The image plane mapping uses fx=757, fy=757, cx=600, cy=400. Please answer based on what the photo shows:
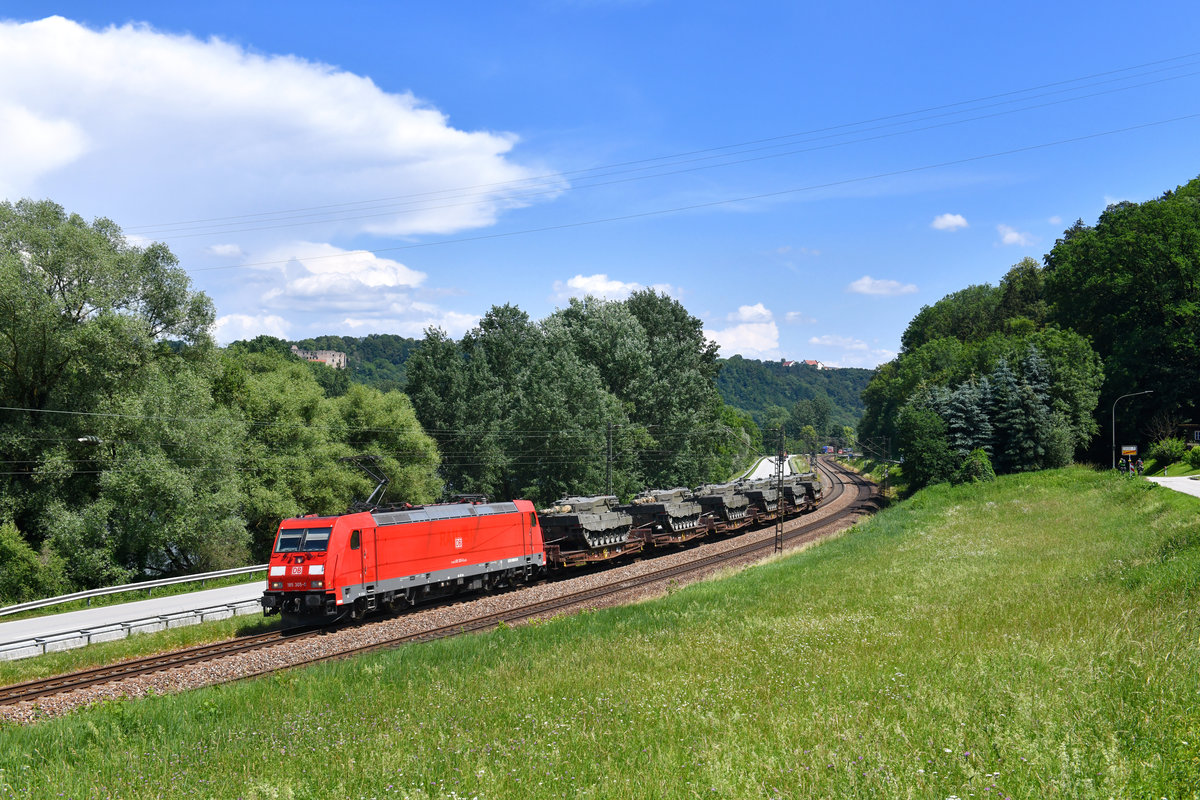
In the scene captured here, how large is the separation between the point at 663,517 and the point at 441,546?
13970 millimetres

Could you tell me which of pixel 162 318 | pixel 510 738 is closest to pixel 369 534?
pixel 510 738

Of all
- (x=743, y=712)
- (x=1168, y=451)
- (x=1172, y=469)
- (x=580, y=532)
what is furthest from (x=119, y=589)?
(x=1168, y=451)

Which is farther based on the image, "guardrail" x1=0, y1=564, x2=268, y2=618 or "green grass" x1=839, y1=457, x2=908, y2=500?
"green grass" x1=839, y1=457, x2=908, y2=500

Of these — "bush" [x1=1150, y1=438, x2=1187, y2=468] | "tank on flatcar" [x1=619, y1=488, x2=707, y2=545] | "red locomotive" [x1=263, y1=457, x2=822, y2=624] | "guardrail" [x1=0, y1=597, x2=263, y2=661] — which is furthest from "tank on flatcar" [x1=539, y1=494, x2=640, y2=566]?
"bush" [x1=1150, y1=438, x2=1187, y2=468]

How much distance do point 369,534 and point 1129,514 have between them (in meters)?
26.6

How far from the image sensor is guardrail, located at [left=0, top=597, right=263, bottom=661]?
821 inches

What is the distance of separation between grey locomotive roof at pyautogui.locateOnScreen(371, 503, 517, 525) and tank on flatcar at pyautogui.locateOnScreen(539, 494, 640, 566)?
290cm

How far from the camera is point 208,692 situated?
13664mm

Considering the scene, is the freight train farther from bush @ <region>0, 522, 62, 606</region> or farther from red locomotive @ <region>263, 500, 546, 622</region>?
bush @ <region>0, 522, 62, 606</region>

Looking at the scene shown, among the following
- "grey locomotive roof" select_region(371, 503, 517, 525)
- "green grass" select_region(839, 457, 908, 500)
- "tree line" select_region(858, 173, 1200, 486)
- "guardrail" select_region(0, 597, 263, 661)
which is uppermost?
"tree line" select_region(858, 173, 1200, 486)

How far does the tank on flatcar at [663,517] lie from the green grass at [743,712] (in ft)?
61.2

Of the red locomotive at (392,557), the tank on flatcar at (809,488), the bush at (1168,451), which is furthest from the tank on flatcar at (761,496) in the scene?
the bush at (1168,451)

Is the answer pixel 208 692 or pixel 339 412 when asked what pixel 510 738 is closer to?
pixel 208 692

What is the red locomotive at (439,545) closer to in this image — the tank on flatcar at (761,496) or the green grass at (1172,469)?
the tank on flatcar at (761,496)
